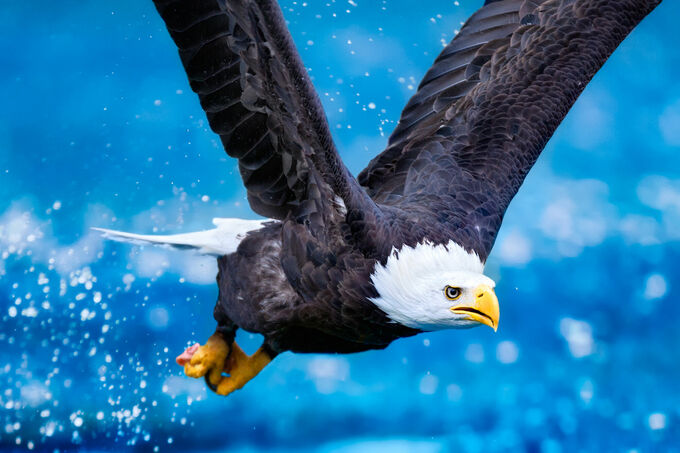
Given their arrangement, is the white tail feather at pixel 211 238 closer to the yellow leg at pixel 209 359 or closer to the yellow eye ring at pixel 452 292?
the yellow leg at pixel 209 359

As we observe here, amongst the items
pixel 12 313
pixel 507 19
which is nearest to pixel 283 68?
pixel 507 19

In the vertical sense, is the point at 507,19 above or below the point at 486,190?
above

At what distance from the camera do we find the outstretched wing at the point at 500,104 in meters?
3.14

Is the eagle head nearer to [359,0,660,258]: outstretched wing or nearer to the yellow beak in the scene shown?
the yellow beak

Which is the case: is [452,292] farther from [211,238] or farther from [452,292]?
[211,238]

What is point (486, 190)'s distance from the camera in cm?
305

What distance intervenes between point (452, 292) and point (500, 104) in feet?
3.10

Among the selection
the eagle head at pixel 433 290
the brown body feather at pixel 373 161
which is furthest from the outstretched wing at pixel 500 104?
the eagle head at pixel 433 290

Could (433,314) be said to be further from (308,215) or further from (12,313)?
(12,313)

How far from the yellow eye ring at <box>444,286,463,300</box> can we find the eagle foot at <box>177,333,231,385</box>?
1034 mm

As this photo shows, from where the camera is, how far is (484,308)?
255 centimetres

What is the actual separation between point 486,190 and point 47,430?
3.06 meters

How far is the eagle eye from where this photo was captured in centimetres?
257

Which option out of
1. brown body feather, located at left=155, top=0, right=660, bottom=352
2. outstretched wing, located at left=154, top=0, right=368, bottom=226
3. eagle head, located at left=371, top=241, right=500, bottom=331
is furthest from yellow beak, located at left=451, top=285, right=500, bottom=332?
outstretched wing, located at left=154, top=0, right=368, bottom=226
